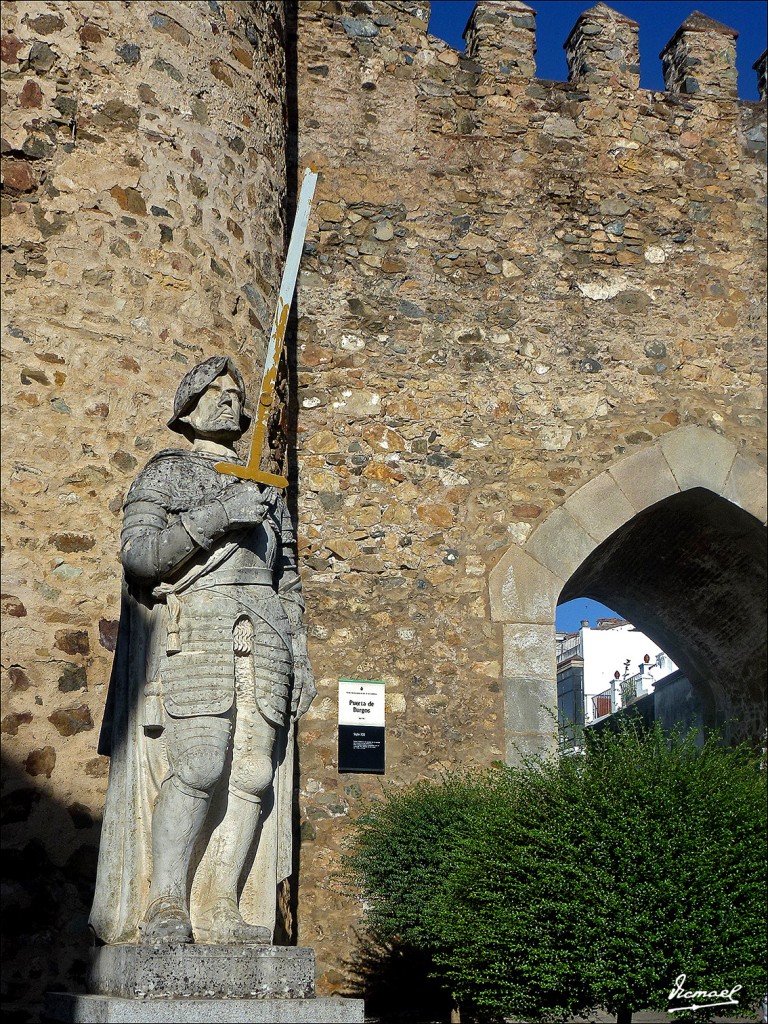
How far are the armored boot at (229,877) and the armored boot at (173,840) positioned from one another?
12 centimetres

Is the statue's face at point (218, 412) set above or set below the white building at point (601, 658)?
below

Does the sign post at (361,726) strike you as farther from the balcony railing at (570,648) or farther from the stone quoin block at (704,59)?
the balcony railing at (570,648)

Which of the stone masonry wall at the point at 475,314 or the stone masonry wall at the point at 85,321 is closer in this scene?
the stone masonry wall at the point at 85,321

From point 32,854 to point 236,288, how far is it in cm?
322

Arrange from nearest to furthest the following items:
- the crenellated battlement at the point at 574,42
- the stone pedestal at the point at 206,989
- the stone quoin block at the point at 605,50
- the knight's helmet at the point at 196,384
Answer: the stone pedestal at the point at 206,989, the knight's helmet at the point at 196,384, the crenellated battlement at the point at 574,42, the stone quoin block at the point at 605,50

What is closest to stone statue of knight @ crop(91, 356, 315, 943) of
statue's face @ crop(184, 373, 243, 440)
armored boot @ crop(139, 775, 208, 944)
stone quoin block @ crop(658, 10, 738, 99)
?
armored boot @ crop(139, 775, 208, 944)

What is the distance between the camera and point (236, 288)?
727 cm

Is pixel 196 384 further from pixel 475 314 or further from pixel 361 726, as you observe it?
pixel 475 314

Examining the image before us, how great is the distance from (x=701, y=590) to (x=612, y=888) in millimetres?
5130

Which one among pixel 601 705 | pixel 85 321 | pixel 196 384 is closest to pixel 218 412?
pixel 196 384

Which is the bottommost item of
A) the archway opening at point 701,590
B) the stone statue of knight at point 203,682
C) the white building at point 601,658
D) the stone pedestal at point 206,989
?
the stone pedestal at point 206,989

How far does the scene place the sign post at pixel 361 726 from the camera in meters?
8.23

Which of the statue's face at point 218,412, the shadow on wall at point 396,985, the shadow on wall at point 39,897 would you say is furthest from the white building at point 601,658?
the statue's face at point 218,412

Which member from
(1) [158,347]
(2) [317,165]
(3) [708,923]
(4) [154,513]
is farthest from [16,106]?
(3) [708,923]
